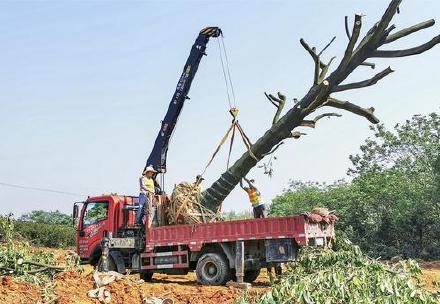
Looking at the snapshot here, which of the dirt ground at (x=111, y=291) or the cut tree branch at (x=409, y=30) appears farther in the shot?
the cut tree branch at (x=409, y=30)

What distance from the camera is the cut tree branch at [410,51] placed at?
30.0 feet

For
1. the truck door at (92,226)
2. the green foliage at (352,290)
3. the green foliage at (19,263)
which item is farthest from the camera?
the truck door at (92,226)

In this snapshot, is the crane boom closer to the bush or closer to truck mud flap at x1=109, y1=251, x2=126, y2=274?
truck mud flap at x1=109, y1=251, x2=126, y2=274

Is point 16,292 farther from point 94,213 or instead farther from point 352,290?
point 94,213

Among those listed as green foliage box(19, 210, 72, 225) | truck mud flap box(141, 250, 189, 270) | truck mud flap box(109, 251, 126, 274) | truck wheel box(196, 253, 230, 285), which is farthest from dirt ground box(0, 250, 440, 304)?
green foliage box(19, 210, 72, 225)

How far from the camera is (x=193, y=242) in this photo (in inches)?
462

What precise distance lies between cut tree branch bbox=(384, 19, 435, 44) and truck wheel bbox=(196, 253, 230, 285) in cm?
550

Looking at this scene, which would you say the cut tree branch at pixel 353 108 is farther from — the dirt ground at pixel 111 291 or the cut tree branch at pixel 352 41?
the dirt ground at pixel 111 291

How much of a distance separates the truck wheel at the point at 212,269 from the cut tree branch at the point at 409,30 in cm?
550

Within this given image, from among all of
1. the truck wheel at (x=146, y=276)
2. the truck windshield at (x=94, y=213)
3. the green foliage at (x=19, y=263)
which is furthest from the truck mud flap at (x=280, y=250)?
the truck windshield at (x=94, y=213)

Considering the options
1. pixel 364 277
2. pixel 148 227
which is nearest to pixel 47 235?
pixel 148 227

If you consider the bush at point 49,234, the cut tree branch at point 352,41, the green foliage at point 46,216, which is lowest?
the bush at point 49,234

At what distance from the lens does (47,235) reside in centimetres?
2833

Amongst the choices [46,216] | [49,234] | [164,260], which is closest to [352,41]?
[164,260]
